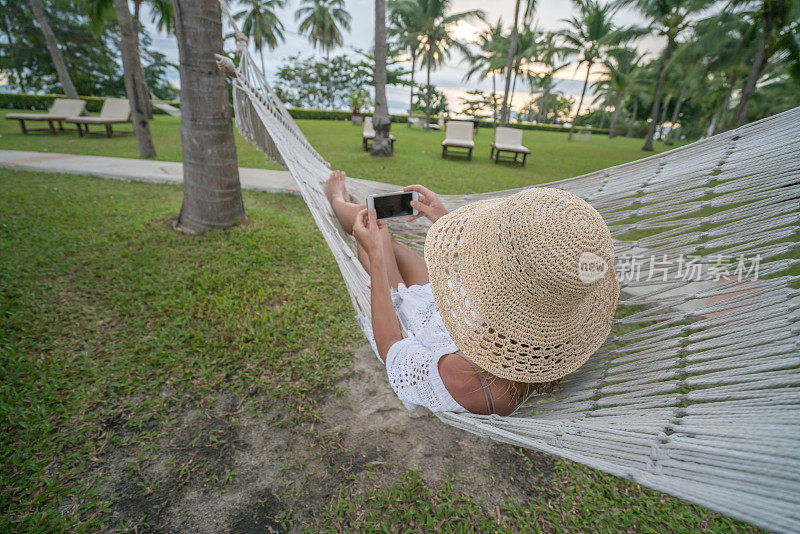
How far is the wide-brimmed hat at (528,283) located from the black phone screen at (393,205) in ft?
1.58

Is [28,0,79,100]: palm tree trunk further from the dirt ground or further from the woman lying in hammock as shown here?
the woman lying in hammock

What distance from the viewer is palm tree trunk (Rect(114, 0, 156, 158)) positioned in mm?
4406

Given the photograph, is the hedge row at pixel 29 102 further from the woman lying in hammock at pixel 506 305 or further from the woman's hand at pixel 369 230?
the woman lying in hammock at pixel 506 305

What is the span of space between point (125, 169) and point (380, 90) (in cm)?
401

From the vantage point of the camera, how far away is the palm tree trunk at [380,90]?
19.2 ft

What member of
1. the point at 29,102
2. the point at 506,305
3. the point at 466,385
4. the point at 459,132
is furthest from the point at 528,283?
the point at 29,102

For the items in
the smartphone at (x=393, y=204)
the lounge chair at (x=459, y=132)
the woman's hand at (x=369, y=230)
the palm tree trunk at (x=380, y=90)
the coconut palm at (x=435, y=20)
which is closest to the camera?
the woman's hand at (x=369, y=230)

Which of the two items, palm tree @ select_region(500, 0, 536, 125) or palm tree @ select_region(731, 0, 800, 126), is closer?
palm tree @ select_region(731, 0, 800, 126)

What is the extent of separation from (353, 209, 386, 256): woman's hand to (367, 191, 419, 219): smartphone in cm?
4

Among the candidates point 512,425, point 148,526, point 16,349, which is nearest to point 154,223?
point 16,349

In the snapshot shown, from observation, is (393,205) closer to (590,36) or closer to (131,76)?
(131,76)

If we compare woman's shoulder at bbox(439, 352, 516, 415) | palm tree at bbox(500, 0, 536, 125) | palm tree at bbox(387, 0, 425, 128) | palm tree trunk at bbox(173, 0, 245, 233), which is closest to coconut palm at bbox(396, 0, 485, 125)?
palm tree at bbox(387, 0, 425, 128)

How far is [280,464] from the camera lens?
1198 mm

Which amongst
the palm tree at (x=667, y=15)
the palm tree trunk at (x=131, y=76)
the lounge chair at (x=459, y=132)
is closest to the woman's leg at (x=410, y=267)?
the palm tree trunk at (x=131, y=76)
